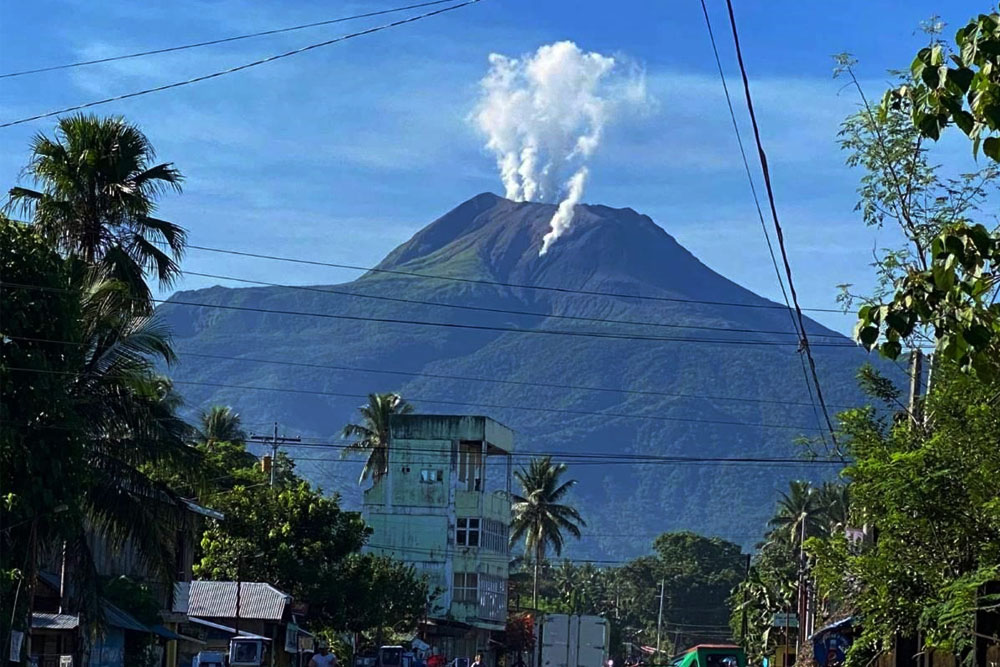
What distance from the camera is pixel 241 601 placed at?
5491 cm

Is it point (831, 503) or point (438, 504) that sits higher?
point (831, 503)

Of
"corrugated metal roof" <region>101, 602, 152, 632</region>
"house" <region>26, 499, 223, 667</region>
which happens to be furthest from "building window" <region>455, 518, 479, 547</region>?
"corrugated metal roof" <region>101, 602, 152, 632</region>

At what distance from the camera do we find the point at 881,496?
21469 mm

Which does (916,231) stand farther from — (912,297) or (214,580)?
(214,580)

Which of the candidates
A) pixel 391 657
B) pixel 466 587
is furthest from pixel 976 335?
pixel 466 587

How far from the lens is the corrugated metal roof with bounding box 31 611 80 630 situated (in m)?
32.9

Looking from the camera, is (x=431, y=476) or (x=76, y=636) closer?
(x=76, y=636)

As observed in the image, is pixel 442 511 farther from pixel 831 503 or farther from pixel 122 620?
pixel 122 620

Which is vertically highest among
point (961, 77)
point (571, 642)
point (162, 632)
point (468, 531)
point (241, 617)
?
point (961, 77)

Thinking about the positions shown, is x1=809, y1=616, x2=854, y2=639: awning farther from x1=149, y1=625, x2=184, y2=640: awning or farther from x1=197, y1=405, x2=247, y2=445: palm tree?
x1=197, y1=405, x2=247, y2=445: palm tree

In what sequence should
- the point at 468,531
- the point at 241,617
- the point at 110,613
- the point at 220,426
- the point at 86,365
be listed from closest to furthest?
the point at 86,365
the point at 110,613
the point at 241,617
the point at 468,531
the point at 220,426

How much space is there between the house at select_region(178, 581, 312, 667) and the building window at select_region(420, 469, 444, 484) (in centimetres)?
3088

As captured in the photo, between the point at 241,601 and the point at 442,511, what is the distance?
113 feet

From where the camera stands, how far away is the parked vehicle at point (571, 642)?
5331 centimetres
